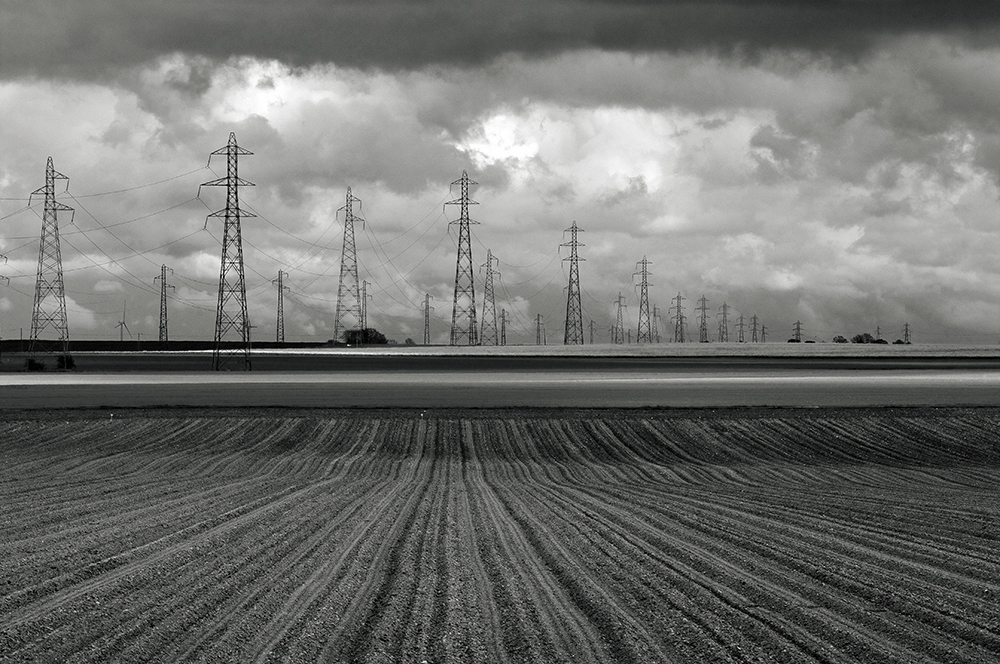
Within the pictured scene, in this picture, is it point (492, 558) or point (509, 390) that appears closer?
point (492, 558)

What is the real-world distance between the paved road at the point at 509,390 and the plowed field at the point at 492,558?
16.3 m

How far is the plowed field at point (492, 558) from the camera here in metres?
9.94

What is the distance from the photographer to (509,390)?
5675cm

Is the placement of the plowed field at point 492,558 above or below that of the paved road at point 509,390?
below

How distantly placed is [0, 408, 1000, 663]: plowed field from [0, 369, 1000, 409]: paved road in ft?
53.5

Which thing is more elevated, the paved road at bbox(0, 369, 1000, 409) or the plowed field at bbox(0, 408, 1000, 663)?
the paved road at bbox(0, 369, 1000, 409)

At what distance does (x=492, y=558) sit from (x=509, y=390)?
42598mm

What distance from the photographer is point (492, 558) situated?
46.4 feet

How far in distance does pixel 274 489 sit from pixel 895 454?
67.9ft

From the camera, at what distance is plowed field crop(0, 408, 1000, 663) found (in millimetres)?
9938

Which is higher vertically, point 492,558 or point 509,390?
point 509,390

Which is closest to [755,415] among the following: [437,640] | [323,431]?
[323,431]

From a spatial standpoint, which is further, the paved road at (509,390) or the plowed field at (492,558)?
the paved road at (509,390)

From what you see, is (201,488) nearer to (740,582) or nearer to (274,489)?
(274,489)
